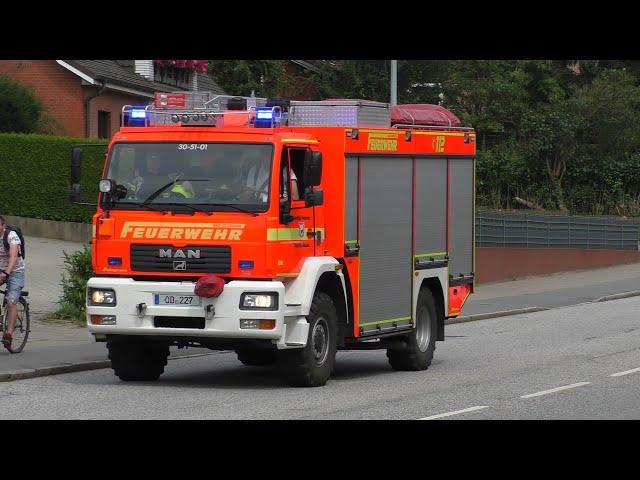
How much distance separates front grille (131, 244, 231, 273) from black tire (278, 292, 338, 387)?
1072 mm

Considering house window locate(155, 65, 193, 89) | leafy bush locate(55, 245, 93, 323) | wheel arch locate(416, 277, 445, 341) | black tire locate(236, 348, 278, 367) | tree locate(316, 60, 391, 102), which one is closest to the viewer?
black tire locate(236, 348, 278, 367)

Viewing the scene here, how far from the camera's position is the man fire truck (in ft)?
43.1

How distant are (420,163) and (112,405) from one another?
5.53m

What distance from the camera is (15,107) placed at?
3728cm

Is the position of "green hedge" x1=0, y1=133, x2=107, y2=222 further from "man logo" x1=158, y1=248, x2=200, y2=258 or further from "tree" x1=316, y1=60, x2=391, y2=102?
"man logo" x1=158, y1=248, x2=200, y2=258

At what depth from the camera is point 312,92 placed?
51.5 metres

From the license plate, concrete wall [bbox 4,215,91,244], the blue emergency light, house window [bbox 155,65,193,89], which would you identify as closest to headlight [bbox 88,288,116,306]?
the license plate

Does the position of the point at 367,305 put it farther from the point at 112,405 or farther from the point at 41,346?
the point at 41,346

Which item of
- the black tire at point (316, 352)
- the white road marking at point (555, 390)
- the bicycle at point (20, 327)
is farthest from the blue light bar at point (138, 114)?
the white road marking at point (555, 390)

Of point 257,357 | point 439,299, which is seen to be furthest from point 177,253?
point 439,299

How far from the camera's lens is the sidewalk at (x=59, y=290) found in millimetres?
15656

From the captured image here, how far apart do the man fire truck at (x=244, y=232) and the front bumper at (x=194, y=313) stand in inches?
0.5

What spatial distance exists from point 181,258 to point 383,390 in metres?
2.42
